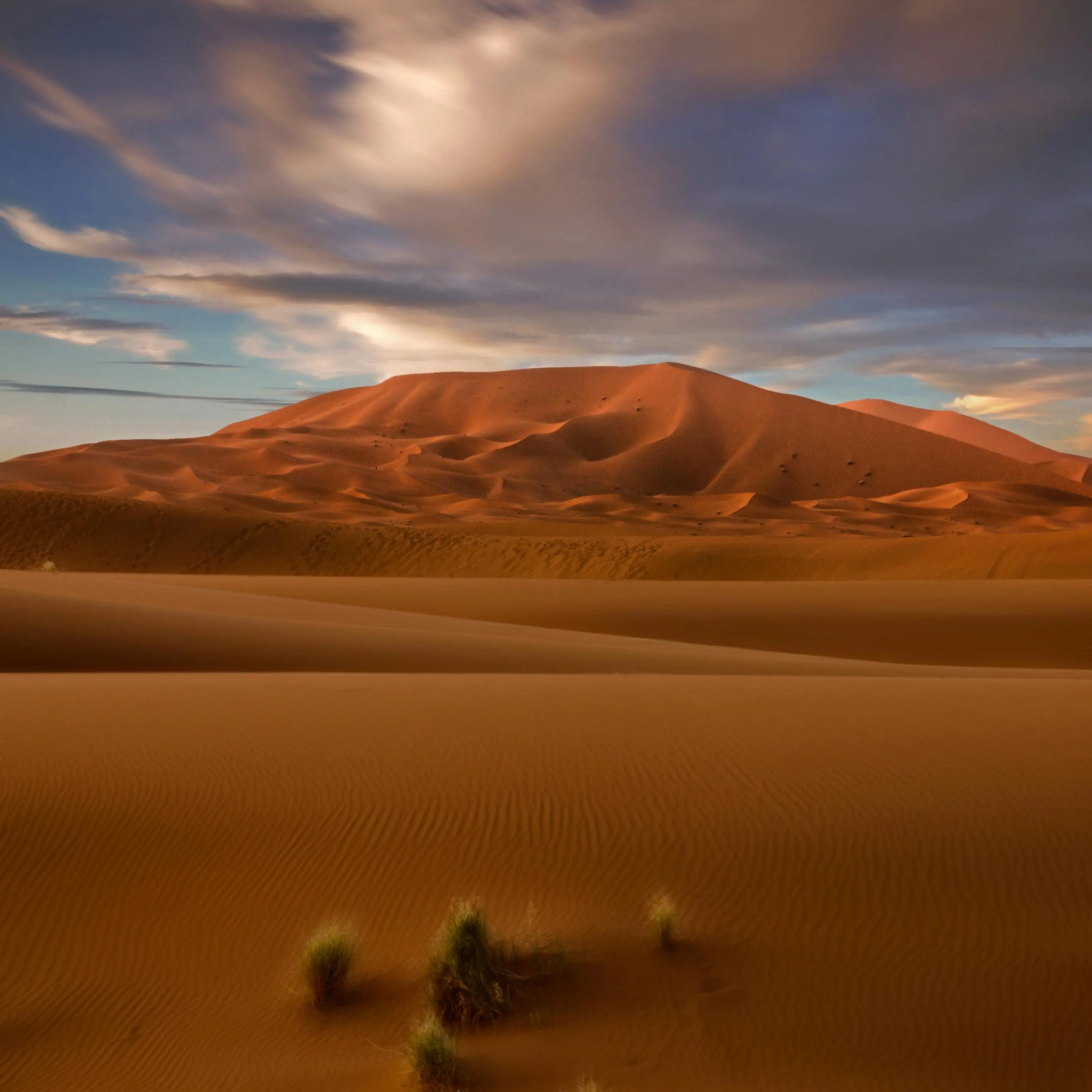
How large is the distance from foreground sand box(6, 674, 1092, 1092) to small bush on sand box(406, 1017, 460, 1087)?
0.45ft

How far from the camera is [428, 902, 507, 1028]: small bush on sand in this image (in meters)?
4.80

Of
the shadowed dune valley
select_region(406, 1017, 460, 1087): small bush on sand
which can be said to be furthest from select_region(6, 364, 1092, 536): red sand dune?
select_region(406, 1017, 460, 1087): small bush on sand

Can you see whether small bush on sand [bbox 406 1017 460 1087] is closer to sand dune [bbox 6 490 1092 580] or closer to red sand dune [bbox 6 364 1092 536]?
sand dune [bbox 6 490 1092 580]

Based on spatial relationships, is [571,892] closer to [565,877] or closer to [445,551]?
[565,877]

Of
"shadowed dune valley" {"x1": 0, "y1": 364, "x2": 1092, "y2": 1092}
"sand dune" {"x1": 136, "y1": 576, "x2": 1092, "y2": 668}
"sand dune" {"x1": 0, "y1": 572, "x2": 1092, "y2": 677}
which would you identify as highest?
"shadowed dune valley" {"x1": 0, "y1": 364, "x2": 1092, "y2": 1092}

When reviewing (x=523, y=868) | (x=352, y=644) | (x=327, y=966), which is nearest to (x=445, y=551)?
(x=352, y=644)

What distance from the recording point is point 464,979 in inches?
191

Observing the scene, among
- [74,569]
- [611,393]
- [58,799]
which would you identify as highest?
[611,393]

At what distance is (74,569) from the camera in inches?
1827

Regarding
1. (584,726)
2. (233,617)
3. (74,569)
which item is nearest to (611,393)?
(74,569)

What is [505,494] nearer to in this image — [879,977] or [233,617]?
[233,617]

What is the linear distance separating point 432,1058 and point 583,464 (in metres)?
116

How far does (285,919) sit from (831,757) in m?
4.26

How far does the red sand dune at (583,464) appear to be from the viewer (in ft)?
270
